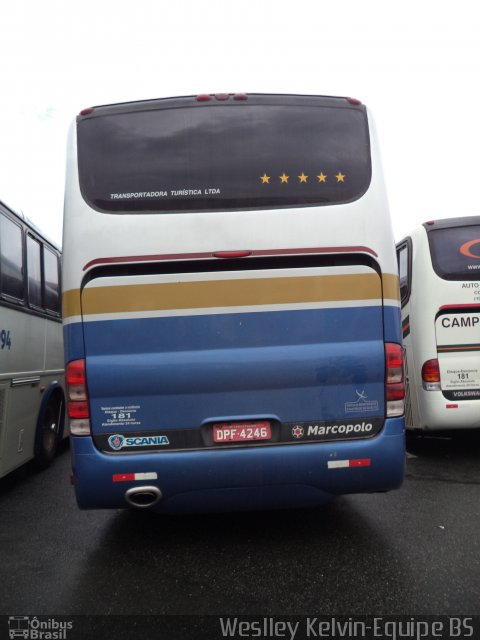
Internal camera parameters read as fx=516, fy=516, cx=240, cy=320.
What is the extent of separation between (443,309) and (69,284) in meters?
4.74

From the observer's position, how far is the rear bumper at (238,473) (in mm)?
3559

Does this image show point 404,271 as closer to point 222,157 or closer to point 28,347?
point 222,157

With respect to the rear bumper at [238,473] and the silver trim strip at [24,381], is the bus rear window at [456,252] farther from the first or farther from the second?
the silver trim strip at [24,381]

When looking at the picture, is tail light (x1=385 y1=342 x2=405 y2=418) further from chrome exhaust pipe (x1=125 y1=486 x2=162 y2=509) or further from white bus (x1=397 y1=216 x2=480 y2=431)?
white bus (x1=397 y1=216 x2=480 y2=431)

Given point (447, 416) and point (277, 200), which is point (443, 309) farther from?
point (277, 200)

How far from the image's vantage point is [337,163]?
12.7ft

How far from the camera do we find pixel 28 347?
19.4ft

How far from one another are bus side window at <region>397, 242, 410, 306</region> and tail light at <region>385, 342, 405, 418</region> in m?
3.39

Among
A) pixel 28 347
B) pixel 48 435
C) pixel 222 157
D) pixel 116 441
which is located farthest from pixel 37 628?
pixel 48 435

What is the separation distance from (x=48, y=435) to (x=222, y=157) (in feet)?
15.2

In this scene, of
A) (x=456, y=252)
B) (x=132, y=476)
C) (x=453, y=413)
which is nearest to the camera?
(x=132, y=476)

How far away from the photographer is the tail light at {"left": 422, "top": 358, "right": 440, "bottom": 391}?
645 cm

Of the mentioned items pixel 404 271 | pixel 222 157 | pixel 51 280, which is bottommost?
pixel 404 271

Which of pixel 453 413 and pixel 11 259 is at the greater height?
pixel 11 259
